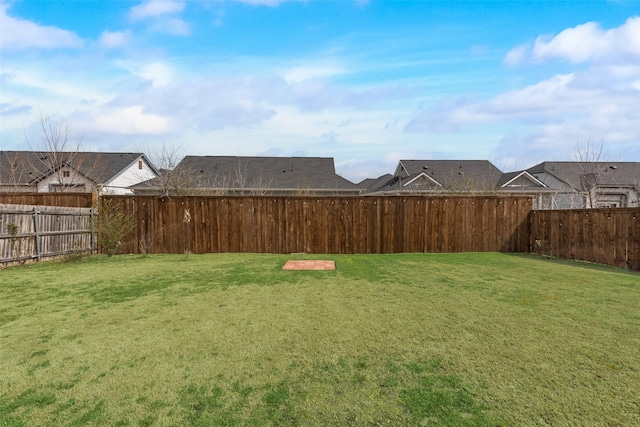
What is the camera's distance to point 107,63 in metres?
9.48

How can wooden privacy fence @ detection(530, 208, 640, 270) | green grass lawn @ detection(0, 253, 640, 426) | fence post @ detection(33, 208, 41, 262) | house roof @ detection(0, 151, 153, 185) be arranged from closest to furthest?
green grass lawn @ detection(0, 253, 640, 426) → wooden privacy fence @ detection(530, 208, 640, 270) → fence post @ detection(33, 208, 41, 262) → house roof @ detection(0, 151, 153, 185)

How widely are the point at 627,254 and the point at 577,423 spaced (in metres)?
7.76

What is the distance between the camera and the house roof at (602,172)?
23.8 metres

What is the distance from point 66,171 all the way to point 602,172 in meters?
37.2

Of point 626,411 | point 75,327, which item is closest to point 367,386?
point 626,411

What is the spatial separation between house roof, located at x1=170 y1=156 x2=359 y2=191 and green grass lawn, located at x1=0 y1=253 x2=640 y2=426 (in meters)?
15.9

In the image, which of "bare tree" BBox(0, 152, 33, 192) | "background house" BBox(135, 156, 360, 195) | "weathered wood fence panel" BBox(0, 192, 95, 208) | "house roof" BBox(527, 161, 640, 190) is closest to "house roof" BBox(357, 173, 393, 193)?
"background house" BBox(135, 156, 360, 195)

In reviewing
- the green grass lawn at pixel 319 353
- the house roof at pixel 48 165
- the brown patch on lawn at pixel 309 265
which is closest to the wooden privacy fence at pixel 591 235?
the green grass lawn at pixel 319 353

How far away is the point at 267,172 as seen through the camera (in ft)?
74.4

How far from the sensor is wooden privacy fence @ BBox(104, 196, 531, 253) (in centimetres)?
999

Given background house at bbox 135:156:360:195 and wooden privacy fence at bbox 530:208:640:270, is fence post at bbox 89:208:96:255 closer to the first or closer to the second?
background house at bbox 135:156:360:195

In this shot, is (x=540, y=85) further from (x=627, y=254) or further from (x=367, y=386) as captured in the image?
(x=367, y=386)

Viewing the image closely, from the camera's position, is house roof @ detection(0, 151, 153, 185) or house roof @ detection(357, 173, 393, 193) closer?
house roof @ detection(0, 151, 153, 185)

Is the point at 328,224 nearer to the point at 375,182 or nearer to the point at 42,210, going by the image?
the point at 42,210
